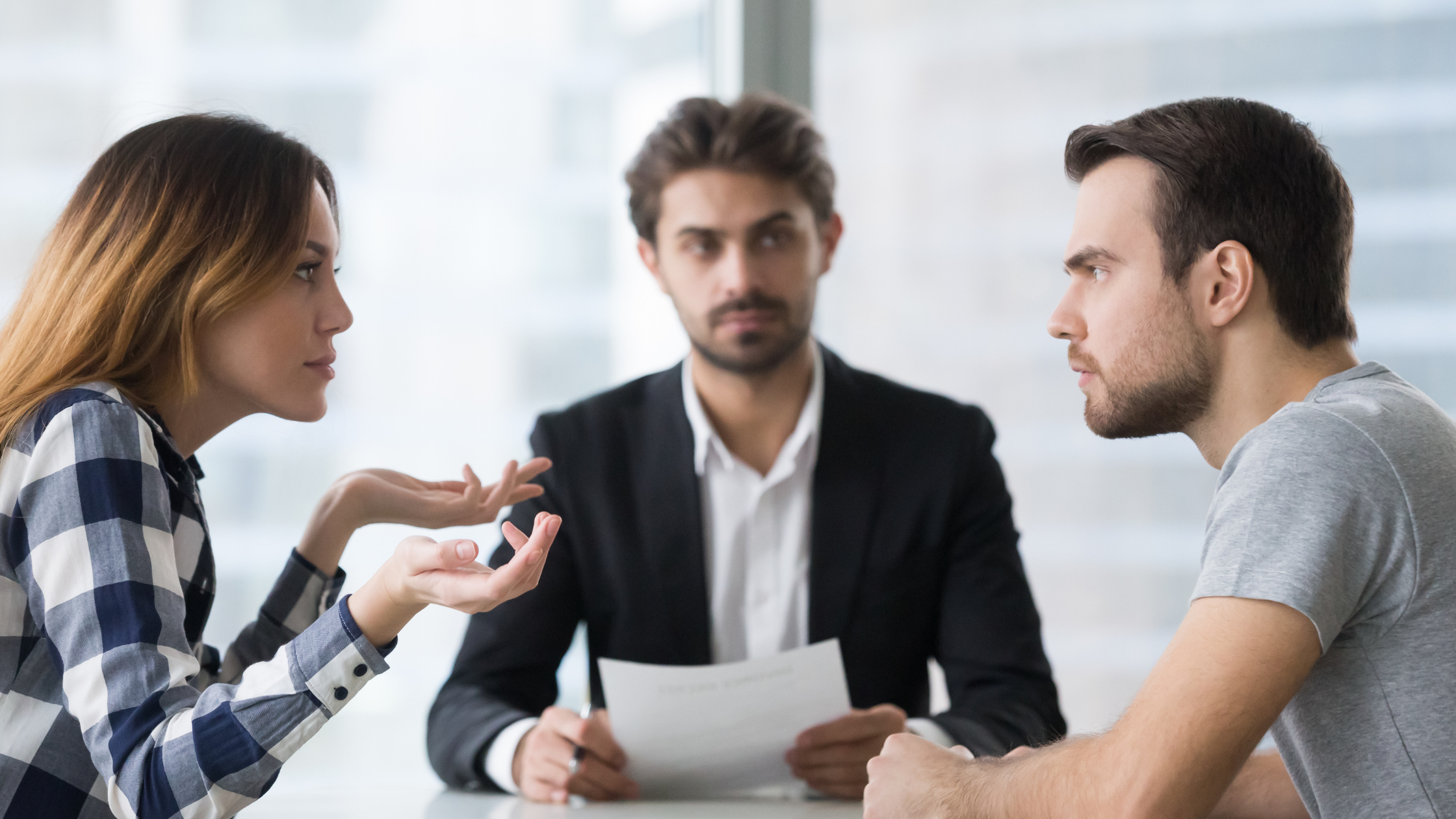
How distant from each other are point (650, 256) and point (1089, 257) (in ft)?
3.24

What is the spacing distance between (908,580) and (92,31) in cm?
183

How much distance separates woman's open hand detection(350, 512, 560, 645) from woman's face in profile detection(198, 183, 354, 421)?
1.00 ft

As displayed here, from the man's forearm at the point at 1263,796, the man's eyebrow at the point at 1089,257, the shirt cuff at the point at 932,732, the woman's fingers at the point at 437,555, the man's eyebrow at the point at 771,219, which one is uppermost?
the man's eyebrow at the point at 771,219

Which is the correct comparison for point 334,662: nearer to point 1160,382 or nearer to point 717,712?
point 717,712

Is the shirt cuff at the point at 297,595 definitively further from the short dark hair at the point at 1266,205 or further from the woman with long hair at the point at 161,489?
the short dark hair at the point at 1266,205

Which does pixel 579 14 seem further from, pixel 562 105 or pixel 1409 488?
pixel 1409 488

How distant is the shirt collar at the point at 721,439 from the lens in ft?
6.22

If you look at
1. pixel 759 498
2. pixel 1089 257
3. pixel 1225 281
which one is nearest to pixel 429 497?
pixel 759 498

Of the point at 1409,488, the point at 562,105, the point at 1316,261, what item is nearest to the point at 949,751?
the point at 1409,488

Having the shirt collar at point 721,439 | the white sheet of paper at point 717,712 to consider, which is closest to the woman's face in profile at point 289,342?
the white sheet of paper at point 717,712

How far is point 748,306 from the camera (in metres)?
1.89

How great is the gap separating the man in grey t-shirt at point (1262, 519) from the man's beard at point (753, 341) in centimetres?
71

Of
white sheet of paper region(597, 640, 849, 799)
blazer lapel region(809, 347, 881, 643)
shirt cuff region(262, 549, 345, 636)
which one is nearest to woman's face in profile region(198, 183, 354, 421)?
shirt cuff region(262, 549, 345, 636)

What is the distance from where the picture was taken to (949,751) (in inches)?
44.6
